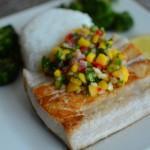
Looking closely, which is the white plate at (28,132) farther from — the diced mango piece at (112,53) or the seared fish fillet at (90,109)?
the diced mango piece at (112,53)

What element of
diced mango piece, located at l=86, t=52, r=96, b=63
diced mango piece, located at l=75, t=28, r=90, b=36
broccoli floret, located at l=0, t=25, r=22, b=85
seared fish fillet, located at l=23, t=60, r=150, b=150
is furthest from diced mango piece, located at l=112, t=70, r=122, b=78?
broccoli floret, located at l=0, t=25, r=22, b=85

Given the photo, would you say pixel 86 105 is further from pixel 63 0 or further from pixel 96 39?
pixel 63 0

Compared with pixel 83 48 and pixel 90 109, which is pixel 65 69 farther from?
pixel 90 109

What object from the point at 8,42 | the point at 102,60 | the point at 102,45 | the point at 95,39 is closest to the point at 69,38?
the point at 95,39

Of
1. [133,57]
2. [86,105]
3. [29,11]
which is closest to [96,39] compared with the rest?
[133,57]

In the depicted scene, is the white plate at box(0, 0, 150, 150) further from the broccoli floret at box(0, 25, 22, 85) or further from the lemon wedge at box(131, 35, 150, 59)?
the lemon wedge at box(131, 35, 150, 59)

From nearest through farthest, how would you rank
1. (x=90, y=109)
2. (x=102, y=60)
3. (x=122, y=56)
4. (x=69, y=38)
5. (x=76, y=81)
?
(x=90, y=109), (x=76, y=81), (x=102, y=60), (x=122, y=56), (x=69, y=38)
